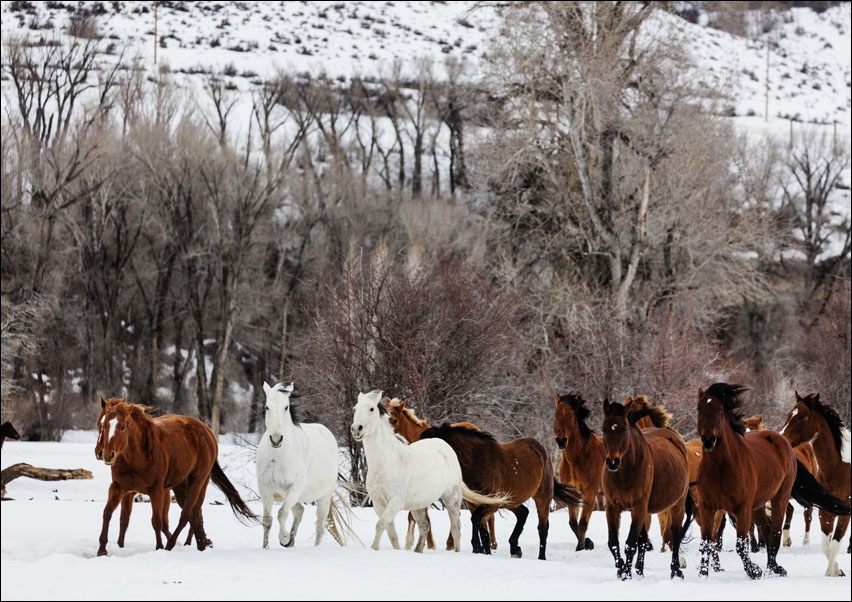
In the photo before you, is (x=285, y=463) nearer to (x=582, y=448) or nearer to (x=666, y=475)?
(x=582, y=448)

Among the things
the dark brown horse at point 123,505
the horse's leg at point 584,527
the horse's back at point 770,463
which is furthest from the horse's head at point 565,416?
the dark brown horse at point 123,505

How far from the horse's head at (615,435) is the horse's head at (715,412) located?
718 mm

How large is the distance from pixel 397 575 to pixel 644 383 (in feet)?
56.8

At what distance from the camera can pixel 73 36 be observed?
49.6 metres

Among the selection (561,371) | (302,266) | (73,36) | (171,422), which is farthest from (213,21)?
(171,422)

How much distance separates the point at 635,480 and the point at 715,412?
0.94 meters

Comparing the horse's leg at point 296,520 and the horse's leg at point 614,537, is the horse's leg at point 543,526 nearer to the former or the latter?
the horse's leg at point 614,537

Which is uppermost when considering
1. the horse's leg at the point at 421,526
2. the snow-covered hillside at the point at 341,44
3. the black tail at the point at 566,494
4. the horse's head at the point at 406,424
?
the snow-covered hillside at the point at 341,44

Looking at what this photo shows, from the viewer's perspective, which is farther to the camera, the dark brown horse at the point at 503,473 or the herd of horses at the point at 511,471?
the dark brown horse at the point at 503,473

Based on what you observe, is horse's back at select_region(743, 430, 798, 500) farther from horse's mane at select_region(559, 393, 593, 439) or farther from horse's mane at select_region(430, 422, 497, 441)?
horse's mane at select_region(430, 422, 497, 441)

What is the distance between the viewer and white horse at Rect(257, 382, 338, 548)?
31.1ft

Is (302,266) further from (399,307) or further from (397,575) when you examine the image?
(397,575)

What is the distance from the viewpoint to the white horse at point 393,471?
9961mm

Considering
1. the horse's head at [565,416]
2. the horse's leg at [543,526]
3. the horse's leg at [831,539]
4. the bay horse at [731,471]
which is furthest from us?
the horse's leg at [543,526]
